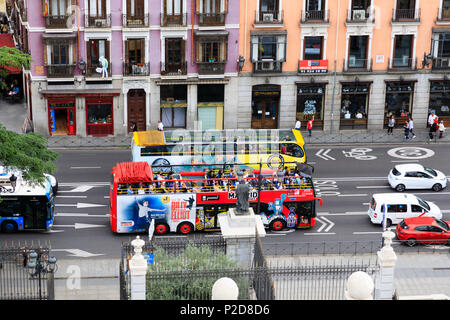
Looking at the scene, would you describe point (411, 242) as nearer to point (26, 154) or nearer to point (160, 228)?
point (160, 228)

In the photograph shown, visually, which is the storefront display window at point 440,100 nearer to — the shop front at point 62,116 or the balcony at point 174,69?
the balcony at point 174,69

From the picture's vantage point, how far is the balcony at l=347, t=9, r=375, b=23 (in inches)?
2263

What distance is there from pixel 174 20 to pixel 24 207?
75.2 feet

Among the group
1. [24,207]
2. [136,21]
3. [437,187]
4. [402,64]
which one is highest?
[136,21]

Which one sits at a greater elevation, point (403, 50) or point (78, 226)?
point (403, 50)

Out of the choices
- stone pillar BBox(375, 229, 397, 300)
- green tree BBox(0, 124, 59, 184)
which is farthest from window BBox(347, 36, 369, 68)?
stone pillar BBox(375, 229, 397, 300)

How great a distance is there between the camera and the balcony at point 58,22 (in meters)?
54.6

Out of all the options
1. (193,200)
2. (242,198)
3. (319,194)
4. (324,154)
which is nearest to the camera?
(242,198)

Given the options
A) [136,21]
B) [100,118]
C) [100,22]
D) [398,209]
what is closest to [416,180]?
[398,209]

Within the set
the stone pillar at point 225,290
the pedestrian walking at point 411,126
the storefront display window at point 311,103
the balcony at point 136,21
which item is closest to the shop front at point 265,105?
the storefront display window at point 311,103

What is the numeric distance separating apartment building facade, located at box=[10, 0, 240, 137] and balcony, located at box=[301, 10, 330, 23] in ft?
17.7

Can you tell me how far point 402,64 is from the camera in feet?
194

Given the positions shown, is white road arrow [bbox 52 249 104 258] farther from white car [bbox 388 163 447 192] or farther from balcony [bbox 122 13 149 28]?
balcony [bbox 122 13 149 28]
